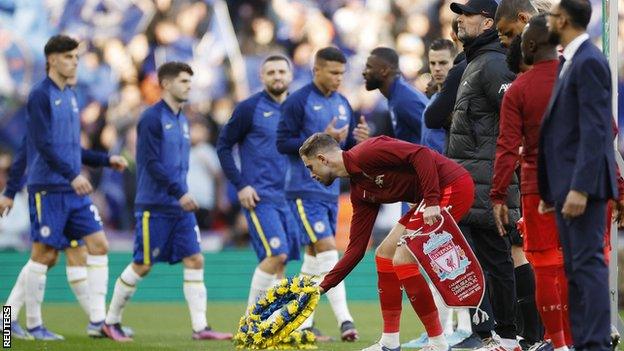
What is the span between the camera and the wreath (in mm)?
8820

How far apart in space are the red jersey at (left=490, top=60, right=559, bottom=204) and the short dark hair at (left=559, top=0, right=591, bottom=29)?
82 cm

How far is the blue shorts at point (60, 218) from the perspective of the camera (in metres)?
12.1

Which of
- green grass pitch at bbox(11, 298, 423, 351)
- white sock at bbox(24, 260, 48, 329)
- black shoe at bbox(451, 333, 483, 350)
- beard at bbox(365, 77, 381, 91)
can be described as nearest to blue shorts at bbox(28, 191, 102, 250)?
white sock at bbox(24, 260, 48, 329)

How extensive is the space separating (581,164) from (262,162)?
5873mm

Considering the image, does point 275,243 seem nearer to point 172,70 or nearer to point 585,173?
point 172,70

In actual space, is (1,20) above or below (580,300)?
above

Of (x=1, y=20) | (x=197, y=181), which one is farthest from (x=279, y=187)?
(x=1, y=20)

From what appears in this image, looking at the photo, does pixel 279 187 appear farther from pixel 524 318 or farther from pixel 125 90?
pixel 125 90

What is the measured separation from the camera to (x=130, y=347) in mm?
10680

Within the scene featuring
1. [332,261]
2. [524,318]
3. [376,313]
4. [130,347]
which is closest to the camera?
[524,318]

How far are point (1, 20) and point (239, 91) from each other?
369 cm

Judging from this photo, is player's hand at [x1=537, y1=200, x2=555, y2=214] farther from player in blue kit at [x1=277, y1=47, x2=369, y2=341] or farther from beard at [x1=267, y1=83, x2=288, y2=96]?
beard at [x1=267, y1=83, x2=288, y2=96]

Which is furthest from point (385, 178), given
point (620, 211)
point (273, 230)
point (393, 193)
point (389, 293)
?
point (273, 230)

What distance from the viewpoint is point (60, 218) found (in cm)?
1212
